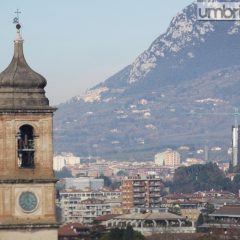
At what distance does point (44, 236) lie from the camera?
27.1 metres

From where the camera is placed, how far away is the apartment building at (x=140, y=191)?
167 meters

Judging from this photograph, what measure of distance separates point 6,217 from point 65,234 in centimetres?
6814

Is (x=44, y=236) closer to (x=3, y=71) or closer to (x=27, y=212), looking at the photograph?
(x=27, y=212)

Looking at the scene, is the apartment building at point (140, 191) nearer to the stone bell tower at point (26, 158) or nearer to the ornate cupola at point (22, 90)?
the stone bell tower at point (26, 158)

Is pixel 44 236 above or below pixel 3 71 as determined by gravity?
below

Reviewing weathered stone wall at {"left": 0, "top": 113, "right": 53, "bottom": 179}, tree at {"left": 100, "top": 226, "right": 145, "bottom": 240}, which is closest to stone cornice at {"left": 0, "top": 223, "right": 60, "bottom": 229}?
weathered stone wall at {"left": 0, "top": 113, "right": 53, "bottom": 179}

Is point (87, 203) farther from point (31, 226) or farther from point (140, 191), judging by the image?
point (31, 226)

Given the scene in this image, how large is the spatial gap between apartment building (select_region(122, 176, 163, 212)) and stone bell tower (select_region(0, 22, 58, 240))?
13640 cm

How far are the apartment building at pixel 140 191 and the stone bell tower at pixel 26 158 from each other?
447 ft

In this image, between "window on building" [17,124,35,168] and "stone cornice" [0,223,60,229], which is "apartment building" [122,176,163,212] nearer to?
"window on building" [17,124,35,168]

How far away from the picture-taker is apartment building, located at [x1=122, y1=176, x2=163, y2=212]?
167375 millimetres

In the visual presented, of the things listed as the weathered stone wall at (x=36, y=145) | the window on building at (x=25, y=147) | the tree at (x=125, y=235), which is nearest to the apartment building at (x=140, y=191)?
the tree at (x=125, y=235)

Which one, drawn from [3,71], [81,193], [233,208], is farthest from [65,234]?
[81,193]

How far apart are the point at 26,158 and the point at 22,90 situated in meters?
1.02
